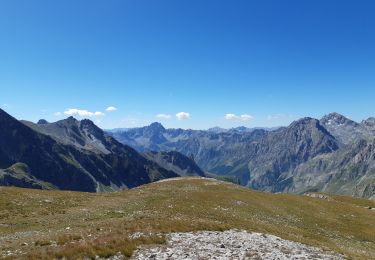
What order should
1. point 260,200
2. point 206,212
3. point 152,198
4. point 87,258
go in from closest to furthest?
point 87,258 → point 206,212 → point 152,198 → point 260,200

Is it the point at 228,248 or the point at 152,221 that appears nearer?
the point at 228,248

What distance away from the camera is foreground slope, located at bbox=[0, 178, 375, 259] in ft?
94.3

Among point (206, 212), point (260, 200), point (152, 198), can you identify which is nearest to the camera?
point (206, 212)

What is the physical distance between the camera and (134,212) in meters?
48.5

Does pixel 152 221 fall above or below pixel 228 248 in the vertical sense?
above

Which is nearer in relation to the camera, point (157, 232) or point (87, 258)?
point (87, 258)

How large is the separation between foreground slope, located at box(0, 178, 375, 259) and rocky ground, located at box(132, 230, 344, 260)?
4.78 ft

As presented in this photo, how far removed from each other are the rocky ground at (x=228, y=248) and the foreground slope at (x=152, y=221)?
1456 mm

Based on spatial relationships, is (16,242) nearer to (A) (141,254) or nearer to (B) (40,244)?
(B) (40,244)

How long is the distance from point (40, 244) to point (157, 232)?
8.86 m

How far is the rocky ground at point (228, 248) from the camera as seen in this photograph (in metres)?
26.2

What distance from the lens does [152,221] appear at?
121 feet

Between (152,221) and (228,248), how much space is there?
10.3 metres

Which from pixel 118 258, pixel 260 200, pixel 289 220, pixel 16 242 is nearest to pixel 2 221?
pixel 16 242
